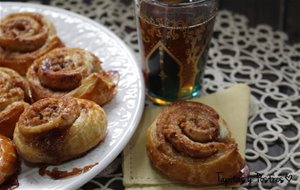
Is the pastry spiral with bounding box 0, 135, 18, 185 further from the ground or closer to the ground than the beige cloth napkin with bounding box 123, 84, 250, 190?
further from the ground

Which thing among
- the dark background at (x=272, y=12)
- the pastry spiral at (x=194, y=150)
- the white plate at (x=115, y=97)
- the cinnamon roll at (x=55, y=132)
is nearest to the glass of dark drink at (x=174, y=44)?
the white plate at (x=115, y=97)

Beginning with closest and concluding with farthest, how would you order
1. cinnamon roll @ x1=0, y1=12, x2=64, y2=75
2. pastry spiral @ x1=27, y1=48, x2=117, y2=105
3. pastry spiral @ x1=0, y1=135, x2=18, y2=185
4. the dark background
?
1. pastry spiral @ x1=0, y1=135, x2=18, y2=185
2. pastry spiral @ x1=27, y1=48, x2=117, y2=105
3. cinnamon roll @ x1=0, y1=12, x2=64, y2=75
4. the dark background

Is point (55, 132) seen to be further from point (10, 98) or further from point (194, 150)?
point (194, 150)

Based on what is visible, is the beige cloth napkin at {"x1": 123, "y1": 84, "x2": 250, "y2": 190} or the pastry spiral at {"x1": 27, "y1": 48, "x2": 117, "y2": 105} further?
the pastry spiral at {"x1": 27, "y1": 48, "x2": 117, "y2": 105}

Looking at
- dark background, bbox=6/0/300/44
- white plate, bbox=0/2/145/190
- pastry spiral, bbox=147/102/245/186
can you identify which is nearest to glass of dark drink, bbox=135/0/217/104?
white plate, bbox=0/2/145/190

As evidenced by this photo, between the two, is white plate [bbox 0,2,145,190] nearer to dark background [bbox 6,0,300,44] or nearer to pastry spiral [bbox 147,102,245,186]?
pastry spiral [bbox 147,102,245,186]

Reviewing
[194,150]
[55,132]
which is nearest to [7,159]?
[55,132]

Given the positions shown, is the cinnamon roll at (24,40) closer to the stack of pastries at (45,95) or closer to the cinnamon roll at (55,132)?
the stack of pastries at (45,95)
